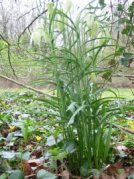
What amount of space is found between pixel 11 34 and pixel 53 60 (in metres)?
3.28

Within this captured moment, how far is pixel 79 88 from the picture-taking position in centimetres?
100

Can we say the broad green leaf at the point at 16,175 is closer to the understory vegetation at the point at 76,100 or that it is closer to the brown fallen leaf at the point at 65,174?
the understory vegetation at the point at 76,100

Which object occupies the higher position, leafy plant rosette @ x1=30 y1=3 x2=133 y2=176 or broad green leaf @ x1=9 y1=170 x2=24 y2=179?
leafy plant rosette @ x1=30 y1=3 x2=133 y2=176

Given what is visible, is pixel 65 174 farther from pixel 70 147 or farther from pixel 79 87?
pixel 79 87

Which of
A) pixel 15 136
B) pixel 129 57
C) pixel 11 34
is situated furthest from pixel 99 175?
pixel 11 34

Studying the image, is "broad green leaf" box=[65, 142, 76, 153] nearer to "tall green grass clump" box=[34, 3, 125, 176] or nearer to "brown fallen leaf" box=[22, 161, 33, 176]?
"tall green grass clump" box=[34, 3, 125, 176]

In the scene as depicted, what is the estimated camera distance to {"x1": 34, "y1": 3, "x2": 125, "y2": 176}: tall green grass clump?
0.99 meters

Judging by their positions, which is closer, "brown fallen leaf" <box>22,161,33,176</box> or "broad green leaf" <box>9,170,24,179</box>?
"broad green leaf" <box>9,170,24,179</box>

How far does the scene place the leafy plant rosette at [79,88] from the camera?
0.99 meters

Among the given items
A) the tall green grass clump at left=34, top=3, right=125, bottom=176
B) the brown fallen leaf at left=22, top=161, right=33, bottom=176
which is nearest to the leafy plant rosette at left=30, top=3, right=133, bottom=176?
the tall green grass clump at left=34, top=3, right=125, bottom=176

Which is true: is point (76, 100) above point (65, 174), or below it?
above

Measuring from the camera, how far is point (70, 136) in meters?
1.04

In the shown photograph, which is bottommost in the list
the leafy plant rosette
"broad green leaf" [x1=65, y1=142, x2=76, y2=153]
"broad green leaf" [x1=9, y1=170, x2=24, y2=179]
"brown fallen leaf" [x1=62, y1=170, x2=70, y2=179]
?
"brown fallen leaf" [x1=62, y1=170, x2=70, y2=179]

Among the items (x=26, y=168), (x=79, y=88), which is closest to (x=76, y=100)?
(x=79, y=88)
